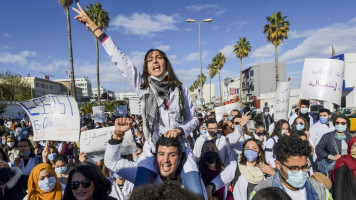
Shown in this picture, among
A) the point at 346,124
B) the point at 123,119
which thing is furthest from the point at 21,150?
the point at 346,124

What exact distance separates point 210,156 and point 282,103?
5100 mm

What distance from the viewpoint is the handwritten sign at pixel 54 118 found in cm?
485

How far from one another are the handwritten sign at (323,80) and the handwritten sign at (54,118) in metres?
5.96

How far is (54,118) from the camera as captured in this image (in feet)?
16.5

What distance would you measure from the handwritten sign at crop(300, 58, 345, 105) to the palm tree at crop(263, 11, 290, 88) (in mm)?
21459

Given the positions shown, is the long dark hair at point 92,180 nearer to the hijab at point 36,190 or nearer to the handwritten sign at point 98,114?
the hijab at point 36,190

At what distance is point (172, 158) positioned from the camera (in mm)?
2250

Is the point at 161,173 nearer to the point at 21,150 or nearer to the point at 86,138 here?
the point at 86,138

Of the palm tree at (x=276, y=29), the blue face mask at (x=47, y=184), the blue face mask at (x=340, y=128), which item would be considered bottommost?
the blue face mask at (x=47, y=184)

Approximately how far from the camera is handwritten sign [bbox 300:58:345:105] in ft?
21.7

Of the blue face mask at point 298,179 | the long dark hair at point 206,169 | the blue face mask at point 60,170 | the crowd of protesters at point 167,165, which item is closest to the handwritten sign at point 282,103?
the crowd of protesters at point 167,165

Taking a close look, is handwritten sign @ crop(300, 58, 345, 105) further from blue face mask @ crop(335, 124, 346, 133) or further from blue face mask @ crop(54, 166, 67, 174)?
blue face mask @ crop(54, 166, 67, 174)

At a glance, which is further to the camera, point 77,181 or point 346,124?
point 346,124

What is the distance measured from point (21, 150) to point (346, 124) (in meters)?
6.55
